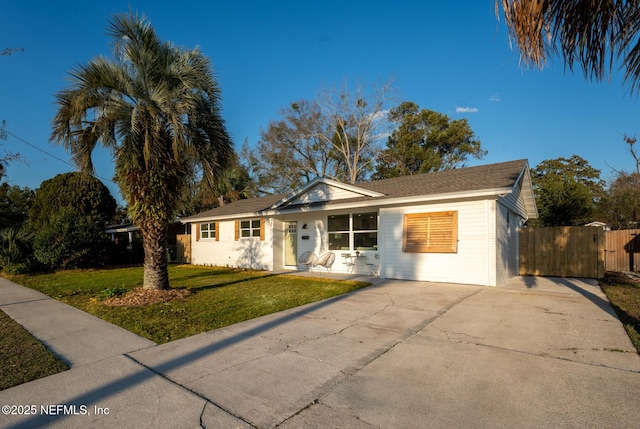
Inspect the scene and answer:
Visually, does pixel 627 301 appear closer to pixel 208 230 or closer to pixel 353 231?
pixel 353 231

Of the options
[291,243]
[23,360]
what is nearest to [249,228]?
[291,243]

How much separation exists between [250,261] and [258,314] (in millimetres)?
9441

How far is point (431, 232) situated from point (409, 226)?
28.1 inches

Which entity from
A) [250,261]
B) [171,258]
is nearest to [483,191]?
[250,261]

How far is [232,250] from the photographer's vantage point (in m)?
16.8

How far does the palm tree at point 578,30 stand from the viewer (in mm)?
2887

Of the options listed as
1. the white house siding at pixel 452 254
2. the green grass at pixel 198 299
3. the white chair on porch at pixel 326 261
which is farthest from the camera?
the white chair on porch at pixel 326 261

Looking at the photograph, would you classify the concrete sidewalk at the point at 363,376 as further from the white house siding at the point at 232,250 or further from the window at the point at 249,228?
the window at the point at 249,228

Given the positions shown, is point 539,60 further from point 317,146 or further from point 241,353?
point 317,146

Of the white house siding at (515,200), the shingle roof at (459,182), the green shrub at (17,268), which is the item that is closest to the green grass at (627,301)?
the white house siding at (515,200)

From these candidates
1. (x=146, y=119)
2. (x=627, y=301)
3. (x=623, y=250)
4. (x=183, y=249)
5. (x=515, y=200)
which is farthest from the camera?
(x=183, y=249)

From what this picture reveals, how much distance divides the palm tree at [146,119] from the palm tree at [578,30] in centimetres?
694

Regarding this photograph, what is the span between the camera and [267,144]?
30734 mm

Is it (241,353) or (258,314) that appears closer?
(241,353)
